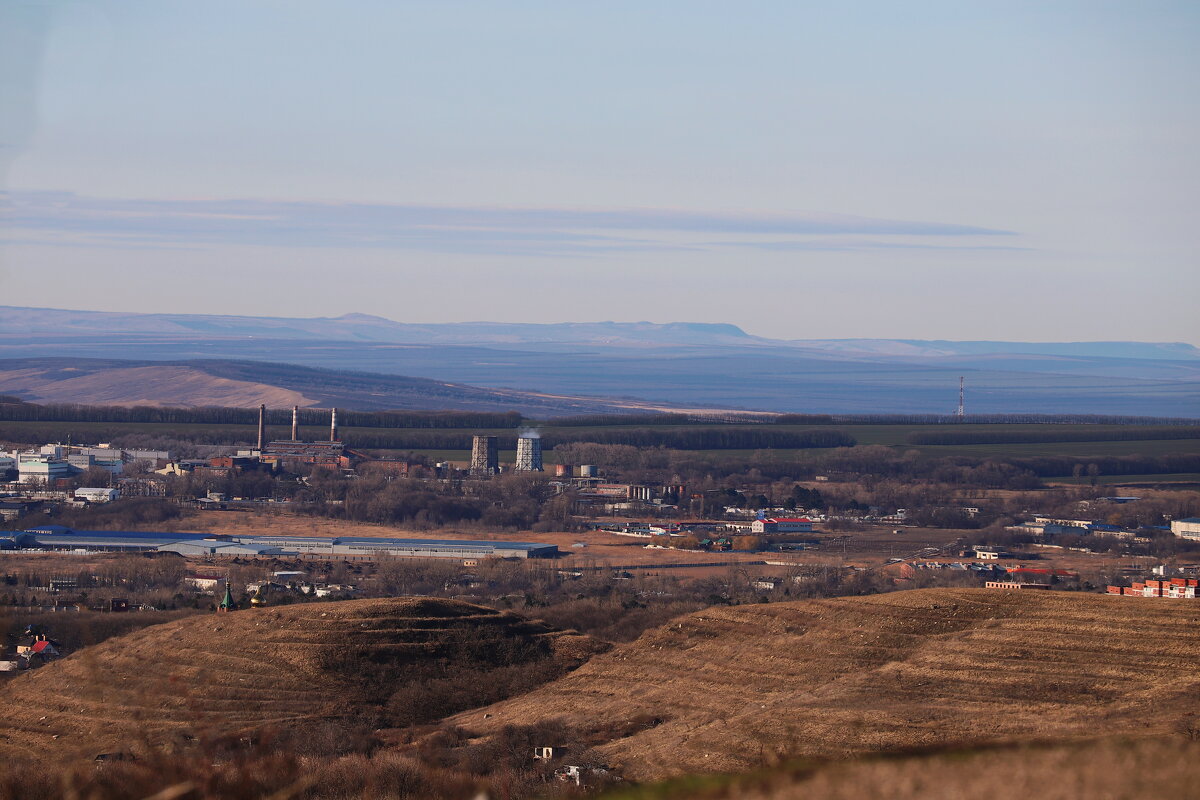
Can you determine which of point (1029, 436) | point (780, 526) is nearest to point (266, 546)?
point (780, 526)

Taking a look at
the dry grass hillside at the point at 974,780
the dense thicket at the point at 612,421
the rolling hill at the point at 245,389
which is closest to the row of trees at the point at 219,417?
the dense thicket at the point at 612,421

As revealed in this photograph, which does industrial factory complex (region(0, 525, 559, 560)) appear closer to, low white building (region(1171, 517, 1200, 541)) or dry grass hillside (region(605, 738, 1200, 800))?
low white building (region(1171, 517, 1200, 541))

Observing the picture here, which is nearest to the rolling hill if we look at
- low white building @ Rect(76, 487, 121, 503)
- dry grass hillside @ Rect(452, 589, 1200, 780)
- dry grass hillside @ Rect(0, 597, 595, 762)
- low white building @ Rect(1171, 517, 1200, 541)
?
low white building @ Rect(76, 487, 121, 503)

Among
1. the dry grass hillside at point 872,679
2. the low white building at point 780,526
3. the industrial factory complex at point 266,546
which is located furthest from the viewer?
the low white building at point 780,526

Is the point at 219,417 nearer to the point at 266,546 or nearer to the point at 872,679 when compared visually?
the point at 266,546

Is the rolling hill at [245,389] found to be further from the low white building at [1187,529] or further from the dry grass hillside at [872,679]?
the dry grass hillside at [872,679]
